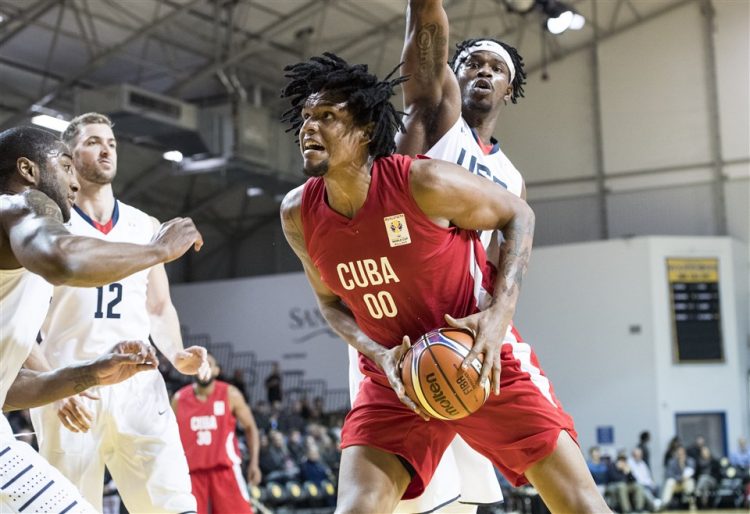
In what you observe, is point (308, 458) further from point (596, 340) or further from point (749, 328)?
point (749, 328)

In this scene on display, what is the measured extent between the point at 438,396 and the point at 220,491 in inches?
203

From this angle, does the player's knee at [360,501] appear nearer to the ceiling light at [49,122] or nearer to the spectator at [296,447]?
the spectator at [296,447]

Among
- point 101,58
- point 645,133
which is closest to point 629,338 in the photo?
point 645,133

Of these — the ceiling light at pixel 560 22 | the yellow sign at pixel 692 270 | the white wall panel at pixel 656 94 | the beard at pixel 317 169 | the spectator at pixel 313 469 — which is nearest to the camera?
the beard at pixel 317 169

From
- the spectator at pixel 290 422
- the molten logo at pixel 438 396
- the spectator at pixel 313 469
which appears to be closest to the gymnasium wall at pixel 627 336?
the spectator at pixel 290 422

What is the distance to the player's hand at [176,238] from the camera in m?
3.27

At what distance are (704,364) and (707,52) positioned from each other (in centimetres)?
706

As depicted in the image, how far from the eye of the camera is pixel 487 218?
12.3 ft

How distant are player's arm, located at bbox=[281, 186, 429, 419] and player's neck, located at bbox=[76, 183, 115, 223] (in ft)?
5.44

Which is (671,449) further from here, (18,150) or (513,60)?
(18,150)

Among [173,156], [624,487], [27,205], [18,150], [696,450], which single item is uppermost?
[173,156]

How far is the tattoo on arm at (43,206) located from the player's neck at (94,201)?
1.95 metres

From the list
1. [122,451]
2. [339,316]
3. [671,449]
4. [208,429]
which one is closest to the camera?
[339,316]

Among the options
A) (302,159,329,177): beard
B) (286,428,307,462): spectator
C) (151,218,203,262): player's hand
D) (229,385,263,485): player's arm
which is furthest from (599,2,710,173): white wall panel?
(151,218,203,262): player's hand
